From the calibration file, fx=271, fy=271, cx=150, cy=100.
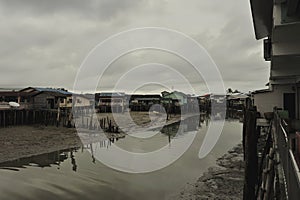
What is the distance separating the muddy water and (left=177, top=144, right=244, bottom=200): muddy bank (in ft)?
1.80

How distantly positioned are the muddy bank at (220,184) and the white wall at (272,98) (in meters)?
6.28

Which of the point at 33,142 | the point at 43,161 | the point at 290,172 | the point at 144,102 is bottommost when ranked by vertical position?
the point at 43,161

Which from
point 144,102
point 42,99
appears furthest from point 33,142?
point 144,102

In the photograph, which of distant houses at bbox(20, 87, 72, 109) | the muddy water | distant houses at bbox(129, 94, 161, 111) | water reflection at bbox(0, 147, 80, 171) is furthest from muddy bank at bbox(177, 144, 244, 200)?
distant houses at bbox(129, 94, 161, 111)

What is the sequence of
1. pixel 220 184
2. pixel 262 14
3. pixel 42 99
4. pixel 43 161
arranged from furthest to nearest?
pixel 42 99 < pixel 43 161 < pixel 220 184 < pixel 262 14

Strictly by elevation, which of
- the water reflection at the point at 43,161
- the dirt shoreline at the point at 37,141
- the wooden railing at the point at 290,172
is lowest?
the water reflection at the point at 43,161

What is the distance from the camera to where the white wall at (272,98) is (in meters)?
20.0

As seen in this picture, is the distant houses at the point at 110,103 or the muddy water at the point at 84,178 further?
the distant houses at the point at 110,103

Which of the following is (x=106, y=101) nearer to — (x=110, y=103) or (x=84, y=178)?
(x=110, y=103)

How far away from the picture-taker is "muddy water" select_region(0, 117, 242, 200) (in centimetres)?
1136

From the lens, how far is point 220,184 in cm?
1260

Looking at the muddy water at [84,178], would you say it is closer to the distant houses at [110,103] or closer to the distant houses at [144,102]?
the distant houses at [110,103]

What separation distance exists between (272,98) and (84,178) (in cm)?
1527

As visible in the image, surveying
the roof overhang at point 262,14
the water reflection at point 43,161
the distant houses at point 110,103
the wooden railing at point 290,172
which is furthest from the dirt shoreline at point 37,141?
the distant houses at point 110,103
